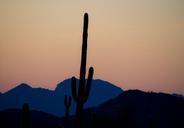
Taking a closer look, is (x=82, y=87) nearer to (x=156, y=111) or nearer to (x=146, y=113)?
(x=146, y=113)

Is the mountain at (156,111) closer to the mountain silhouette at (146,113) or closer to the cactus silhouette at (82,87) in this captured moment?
the mountain silhouette at (146,113)

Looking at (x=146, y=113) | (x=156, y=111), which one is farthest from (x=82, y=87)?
(x=156, y=111)

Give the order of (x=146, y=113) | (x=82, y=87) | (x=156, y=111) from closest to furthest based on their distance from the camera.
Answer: (x=82, y=87)
(x=146, y=113)
(x=156, y=111)

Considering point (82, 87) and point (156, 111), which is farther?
point (156, 111)

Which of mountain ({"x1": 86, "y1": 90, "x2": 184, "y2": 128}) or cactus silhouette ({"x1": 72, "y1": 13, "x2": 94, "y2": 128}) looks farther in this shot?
mountain ({"x1": 86, "y1": 90, "x2": 184, "y2": 128})

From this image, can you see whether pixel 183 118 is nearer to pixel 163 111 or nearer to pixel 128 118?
pixel 163 111

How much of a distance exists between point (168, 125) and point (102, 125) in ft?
183

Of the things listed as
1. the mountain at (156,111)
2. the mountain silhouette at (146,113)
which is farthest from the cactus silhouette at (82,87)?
the mountain at (156,111)

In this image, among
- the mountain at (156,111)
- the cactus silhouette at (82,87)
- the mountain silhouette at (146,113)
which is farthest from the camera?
the mountain at (156,111)

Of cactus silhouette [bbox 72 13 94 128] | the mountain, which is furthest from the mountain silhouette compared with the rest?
cactus silhouette [bbox 72 13 94 128]

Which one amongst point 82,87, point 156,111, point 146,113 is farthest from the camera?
point 156,111

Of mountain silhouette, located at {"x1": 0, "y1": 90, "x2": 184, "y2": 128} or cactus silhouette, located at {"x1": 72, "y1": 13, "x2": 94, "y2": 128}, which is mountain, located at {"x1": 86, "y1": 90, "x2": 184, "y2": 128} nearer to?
mountain silhouette, located at {"x1": 0, "y1": 90, "x2": 184, "y2": 128}

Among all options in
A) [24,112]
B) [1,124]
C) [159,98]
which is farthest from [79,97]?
[159,98]

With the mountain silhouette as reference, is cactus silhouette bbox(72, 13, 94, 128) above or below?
above
